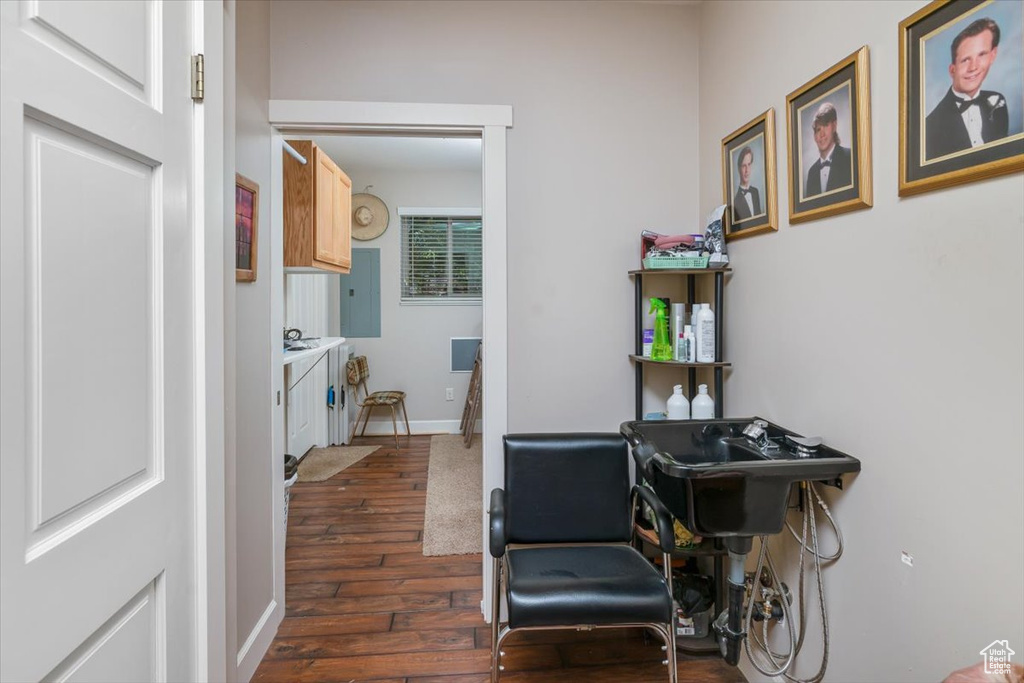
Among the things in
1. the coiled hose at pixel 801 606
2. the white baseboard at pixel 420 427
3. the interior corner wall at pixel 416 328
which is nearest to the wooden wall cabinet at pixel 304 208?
the coiled hose at pixel 801 606

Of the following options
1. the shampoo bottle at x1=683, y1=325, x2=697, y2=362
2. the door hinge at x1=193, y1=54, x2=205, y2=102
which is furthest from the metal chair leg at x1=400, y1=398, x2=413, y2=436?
the door hinge at x1=193, y1=54, x2=205, y2=102

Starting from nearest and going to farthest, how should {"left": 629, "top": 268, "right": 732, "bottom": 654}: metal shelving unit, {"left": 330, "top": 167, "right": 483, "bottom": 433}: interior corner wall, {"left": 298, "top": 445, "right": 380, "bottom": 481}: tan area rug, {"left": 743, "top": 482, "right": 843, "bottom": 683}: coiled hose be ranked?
{"left": 743, "top": 482, "right": 843, "bottom": 683}: coiled hose, {"left": 629, "top": 268, "right": 732, "bottom": 654}: metal shelving unit, {"left": 298, "top": 445, "right": 380, "bottom": 481}: tan area rug, {"left": 330, "top": 167, "right": 483, "bottom": 433}: interior corner wall

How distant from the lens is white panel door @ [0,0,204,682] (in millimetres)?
699

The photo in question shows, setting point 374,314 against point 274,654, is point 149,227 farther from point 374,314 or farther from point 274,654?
point 374,314

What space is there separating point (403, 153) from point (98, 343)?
415cm

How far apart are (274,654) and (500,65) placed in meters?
2.62

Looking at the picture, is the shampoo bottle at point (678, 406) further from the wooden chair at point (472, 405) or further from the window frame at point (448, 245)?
the window frame at point (448, 245)

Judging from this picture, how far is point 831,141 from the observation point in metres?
1.43

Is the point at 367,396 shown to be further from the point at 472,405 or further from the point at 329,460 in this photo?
the point at 472,405

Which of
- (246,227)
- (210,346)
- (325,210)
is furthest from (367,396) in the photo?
(210,346)

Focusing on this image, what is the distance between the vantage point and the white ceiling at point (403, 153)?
4.29 meters

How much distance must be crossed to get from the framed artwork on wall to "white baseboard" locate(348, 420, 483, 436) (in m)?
3.62

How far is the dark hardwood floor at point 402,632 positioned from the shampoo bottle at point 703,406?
97cm

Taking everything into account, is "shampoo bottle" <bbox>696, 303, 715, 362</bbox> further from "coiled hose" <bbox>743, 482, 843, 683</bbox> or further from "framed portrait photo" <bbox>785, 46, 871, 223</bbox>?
"coiled hose" <bbox>743, 482, 843, 683</bbox>
